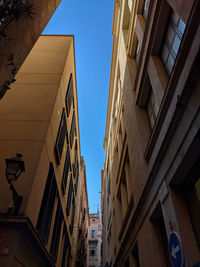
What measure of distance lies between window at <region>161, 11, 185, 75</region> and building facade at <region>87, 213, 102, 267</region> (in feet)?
152

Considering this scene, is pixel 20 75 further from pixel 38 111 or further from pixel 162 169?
pixel 162 169

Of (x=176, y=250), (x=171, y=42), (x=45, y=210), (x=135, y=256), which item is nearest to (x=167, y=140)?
(x=176, y=250)

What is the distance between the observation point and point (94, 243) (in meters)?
45.6

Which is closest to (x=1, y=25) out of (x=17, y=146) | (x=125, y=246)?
(x=17, y=146)

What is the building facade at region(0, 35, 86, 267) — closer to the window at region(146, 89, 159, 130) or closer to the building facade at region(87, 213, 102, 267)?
the window at region(146, 89, 159, 130)

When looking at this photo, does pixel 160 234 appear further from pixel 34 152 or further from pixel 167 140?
pixel 34 152

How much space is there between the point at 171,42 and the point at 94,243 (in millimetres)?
48450

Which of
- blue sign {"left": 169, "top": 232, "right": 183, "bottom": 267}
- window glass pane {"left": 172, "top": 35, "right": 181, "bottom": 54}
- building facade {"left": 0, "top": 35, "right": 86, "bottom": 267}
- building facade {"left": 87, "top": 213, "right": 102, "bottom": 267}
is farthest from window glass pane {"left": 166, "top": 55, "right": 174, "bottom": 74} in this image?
building facade {"left": 87, "top": 213, "right": 102, "bottom": 267}

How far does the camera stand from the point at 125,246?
9.70 meters

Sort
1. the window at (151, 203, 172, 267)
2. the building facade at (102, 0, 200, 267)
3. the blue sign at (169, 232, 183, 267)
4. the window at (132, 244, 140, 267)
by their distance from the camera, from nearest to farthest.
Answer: the blue sign at (169, 232, 183, 267) → the building facade at (102, 0, 200, 267) → the window at (151, 203, 172, 267) → the window at (132, 244, 140, 267)

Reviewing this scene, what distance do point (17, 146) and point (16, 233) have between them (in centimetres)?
288

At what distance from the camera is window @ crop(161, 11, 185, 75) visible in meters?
5.60

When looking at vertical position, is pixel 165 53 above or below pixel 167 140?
above

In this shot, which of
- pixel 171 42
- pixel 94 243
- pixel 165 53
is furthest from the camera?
pixel 94 243
